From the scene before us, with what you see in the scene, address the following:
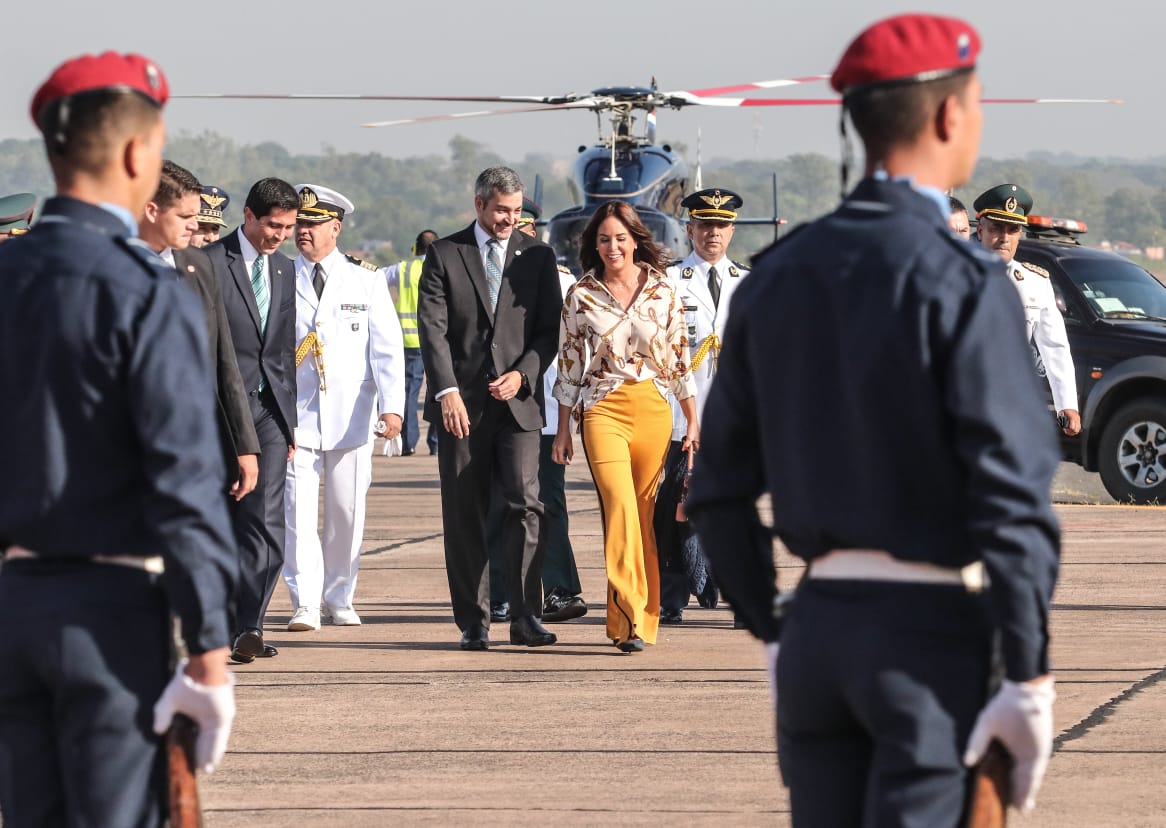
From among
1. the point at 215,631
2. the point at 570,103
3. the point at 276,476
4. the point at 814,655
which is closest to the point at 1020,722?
the point at 814,655

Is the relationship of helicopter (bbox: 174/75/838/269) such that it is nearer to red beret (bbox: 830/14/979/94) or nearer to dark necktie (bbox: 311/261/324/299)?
dark necktie (bbox: 311/261/324/299)

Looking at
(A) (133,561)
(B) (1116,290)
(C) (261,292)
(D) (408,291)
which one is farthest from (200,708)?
(D) (408,291)

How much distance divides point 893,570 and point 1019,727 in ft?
0.98

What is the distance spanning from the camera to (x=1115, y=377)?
16266mm

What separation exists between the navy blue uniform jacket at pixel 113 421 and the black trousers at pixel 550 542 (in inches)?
271

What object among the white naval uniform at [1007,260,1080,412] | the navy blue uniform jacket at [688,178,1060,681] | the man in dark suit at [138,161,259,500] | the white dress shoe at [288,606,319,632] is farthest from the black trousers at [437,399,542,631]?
the navy blue uniform jacket at [688,178,1060,681]

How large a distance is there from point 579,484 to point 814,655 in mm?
16159

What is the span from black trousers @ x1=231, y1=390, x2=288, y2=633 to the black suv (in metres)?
8.29

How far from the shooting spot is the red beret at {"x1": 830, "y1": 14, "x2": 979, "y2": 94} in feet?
11.1

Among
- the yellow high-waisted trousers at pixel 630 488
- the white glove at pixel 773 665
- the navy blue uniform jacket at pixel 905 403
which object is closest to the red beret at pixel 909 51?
the navy blue uniform jacket at pixel 905 403

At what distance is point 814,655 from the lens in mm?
3348

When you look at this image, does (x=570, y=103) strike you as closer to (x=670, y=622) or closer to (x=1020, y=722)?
(x=670, y=622)

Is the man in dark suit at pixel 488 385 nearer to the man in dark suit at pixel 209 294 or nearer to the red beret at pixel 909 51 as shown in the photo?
the man in dark suit at pixel 209 294

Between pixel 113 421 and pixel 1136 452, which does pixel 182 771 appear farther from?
pixel 1136 452
